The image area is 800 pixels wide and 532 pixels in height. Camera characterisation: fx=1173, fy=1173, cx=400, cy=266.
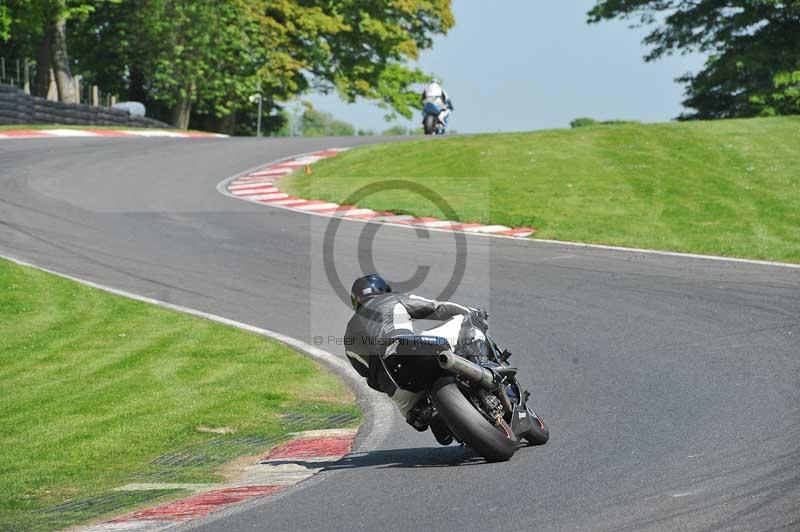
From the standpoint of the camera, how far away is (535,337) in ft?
40.2

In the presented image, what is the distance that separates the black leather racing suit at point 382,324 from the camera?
7.55m

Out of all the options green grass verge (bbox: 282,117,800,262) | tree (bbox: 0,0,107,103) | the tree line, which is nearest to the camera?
green grass verge (bbox: 282,117,800,262)

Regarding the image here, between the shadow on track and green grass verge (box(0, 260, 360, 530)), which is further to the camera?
green grass verge (box(0, 260, 360, 530))

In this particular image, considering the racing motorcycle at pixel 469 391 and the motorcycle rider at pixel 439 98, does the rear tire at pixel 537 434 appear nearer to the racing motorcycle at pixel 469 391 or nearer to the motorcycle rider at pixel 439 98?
the racing motorcycle at pixel 469 391

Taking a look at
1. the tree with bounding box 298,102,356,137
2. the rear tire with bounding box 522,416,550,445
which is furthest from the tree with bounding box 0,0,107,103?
the rear tire with bounding box 522,416,550,445

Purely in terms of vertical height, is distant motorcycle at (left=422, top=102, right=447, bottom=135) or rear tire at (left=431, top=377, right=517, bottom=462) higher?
distant motorcycle at (left=422, top=102, right=447, bottom=135)

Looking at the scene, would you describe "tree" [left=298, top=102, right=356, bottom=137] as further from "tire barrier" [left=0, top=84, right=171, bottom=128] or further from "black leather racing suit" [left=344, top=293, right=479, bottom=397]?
"black leather racing suit" [left=344, top=293, right=479, bottom=397]

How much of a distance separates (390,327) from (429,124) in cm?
2530

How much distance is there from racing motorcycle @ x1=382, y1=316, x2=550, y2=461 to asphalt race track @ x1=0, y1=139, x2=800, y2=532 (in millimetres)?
174

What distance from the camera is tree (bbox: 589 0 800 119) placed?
39.6 m

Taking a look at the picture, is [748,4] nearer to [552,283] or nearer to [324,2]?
[324,2]

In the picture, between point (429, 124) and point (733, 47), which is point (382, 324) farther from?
point (733, 47)

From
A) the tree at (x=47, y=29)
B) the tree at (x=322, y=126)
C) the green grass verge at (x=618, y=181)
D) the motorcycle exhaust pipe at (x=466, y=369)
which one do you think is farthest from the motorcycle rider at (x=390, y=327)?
the tree at (x=322, y=126)

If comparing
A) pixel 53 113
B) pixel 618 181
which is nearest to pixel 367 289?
pixel 618 181
